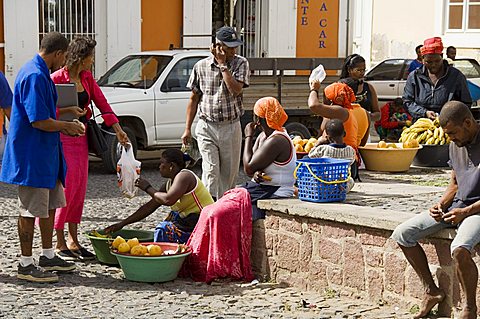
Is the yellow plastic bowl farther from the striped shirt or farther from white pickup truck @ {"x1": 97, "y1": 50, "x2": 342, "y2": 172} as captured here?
white pickup truck @ {"x1": 97, "y1": 50, "x2": 342, "y2": 172}

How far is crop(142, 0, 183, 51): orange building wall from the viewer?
783 inches

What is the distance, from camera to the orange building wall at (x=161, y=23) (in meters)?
19.9

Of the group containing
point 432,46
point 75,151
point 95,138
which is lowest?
point 75,151

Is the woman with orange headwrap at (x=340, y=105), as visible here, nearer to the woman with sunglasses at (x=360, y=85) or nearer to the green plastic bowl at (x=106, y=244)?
the woman with sunglasses at (x=360, y=85)

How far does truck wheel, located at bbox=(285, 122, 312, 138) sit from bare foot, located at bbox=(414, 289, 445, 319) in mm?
9155

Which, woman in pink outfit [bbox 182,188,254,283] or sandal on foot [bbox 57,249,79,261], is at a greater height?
woman in pink outfit [bbox 182,188,254,283]

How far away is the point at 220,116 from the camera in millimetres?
9375

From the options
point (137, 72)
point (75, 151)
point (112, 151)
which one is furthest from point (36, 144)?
point (137, 72)

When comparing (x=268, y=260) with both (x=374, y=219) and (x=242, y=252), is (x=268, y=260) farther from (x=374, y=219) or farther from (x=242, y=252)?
(x=374, y=219)

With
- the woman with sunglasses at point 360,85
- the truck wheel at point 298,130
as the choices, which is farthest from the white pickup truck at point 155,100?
the woman with sunglasses at point 360,85

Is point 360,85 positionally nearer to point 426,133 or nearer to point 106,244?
point 426,133

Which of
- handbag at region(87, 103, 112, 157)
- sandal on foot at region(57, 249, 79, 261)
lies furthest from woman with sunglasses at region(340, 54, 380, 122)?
sandal on foot at region(57, 249, 79, 261)

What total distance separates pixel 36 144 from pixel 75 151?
2.75 ft

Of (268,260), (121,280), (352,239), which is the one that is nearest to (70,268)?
(121,280)
